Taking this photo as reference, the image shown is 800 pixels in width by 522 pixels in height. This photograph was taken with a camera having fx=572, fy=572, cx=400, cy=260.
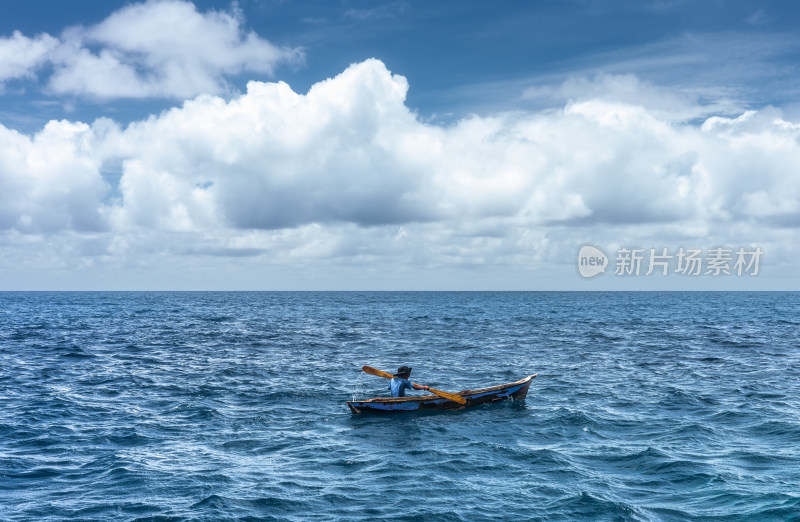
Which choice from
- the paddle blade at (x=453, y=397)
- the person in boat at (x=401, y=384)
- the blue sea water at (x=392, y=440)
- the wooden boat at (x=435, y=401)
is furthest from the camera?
the paddle blade at (x=453, y=397)

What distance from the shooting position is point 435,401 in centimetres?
2806

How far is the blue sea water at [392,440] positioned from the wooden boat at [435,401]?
1.58ft

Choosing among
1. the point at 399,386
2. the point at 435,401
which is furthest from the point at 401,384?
the point at 435,401

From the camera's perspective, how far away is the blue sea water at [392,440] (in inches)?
644

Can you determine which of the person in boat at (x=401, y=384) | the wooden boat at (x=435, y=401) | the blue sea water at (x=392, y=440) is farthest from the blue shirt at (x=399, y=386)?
the blue sea water at (x=392, y=440)

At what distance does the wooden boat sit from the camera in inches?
1064

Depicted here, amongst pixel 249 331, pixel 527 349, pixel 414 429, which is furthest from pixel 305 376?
pixel 249 331

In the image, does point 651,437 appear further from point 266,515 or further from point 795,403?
point 266,515

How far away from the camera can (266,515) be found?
51.6 ft

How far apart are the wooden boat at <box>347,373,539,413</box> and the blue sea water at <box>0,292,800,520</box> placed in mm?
481

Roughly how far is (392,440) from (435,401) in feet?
17.3

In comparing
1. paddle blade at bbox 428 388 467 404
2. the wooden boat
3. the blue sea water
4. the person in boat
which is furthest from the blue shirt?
paddle blade at bbox 428 388 467 404

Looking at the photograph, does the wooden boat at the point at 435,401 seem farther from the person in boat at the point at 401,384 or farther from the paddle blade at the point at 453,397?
the person in boat at the point at 401,384

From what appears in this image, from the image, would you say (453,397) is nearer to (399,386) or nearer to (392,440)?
(399,386)
